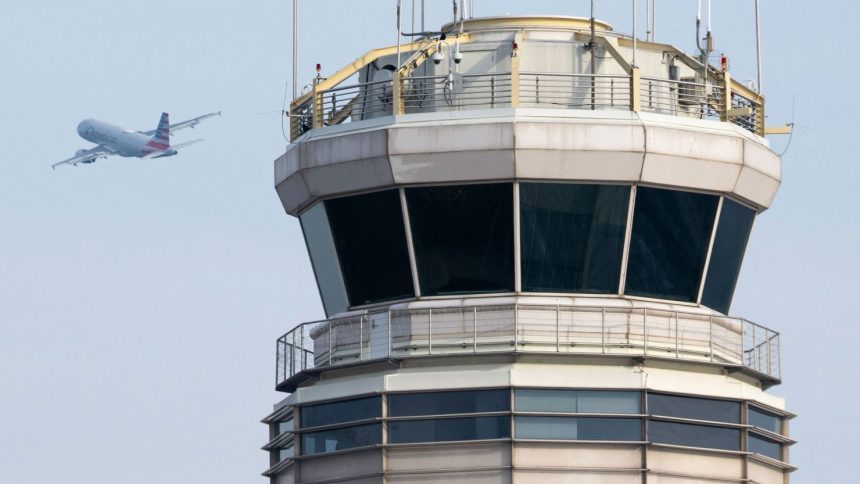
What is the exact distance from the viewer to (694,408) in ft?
158

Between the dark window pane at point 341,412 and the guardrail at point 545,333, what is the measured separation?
979 millimetres

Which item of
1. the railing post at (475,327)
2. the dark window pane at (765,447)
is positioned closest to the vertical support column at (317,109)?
the railing post at (475,327)

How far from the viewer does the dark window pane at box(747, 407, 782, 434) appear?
48.9 m

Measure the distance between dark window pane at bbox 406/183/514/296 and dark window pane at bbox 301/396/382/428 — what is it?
8.94 ft

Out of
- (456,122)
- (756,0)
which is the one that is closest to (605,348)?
(456,122)

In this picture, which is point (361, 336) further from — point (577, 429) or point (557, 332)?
point (577, 429)

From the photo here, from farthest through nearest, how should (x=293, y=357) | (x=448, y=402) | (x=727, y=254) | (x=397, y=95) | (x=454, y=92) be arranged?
(x=293, y=357) → (x=727, y=254) → (x=454, y=92) → (x=397, y=95) → (x=448, y=402)

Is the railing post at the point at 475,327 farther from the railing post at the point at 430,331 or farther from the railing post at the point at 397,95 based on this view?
the railing post at the point at 397,95

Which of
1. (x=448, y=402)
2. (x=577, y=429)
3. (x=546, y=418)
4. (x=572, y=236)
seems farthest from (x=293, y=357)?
(x=577, y=429)

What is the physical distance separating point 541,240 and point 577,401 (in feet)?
11.7

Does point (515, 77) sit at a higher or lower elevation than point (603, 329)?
higher

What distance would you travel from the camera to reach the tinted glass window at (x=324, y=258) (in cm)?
5094

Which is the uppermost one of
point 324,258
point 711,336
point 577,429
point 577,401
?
point 324,258

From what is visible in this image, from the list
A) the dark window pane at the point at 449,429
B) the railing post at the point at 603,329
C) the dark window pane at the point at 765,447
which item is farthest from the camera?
the dark window pane at the point at 765,447
